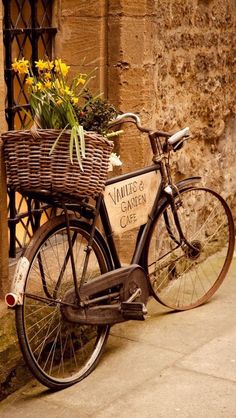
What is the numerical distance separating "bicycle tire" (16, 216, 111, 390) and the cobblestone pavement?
0.36 ft

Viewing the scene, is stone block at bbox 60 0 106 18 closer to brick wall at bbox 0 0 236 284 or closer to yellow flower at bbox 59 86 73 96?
brick wall at bbox 0 0 236 284

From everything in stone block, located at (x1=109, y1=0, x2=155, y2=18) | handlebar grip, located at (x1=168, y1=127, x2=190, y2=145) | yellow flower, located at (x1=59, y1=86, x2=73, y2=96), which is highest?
stone block, located at (x1=109, y1=0, x2=155, y2=18)

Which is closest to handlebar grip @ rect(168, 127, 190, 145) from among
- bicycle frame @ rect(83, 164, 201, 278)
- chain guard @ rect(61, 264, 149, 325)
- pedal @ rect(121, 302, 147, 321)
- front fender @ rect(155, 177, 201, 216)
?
bicycle frame @ rect(83, 164, 201, 278)

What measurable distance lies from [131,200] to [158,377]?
0.96m

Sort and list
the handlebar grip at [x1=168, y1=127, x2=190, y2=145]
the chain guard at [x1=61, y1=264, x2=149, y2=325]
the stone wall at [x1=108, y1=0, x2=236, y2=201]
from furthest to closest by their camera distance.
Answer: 1. the stone wall at [x1=108, y1=0, x2=236, y2=201]
2. the handlebar grip at [x1=168, y1=127, x2=190, y2=145]
3. the chain guard at [x1=61, y1=264, x2=149, y2=325]

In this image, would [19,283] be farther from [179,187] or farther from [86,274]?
[179,187]

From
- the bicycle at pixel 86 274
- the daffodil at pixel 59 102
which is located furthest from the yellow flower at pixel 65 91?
the bicycle at pixel 86 274

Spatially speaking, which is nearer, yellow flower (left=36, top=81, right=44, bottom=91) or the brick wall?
yellow flower (left=36, top=81, right=44, bottom=91)

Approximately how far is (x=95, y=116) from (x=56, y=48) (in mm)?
1095

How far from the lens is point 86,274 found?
4762 mm

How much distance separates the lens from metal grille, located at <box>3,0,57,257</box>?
4.67 meters

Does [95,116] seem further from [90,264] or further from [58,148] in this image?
[90,264]

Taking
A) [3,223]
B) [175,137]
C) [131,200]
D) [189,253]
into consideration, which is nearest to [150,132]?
[175,137]

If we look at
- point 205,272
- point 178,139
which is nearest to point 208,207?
point 205,272
